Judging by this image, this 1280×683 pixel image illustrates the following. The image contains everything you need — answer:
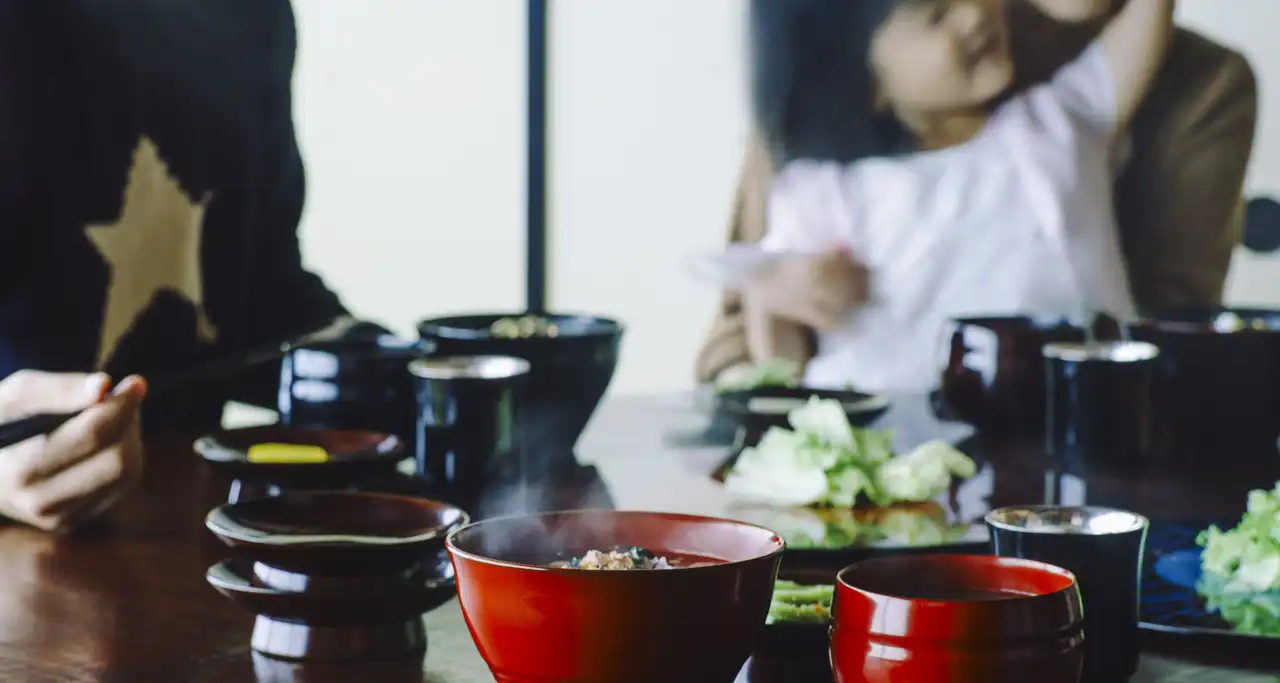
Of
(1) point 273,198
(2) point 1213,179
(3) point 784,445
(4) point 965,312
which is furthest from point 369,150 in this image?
(3) point 784,445

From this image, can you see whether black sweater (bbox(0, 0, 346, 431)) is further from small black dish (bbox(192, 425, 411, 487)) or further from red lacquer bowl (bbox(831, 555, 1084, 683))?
red lacquer bowl (bbox(831, 555, 1084, 683))

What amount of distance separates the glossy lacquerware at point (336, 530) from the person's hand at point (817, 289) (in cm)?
194

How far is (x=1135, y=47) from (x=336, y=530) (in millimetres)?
2113

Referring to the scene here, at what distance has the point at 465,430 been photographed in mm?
1182

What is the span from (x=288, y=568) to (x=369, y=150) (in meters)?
2.28

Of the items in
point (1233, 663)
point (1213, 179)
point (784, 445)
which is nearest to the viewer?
point (1233, 663)

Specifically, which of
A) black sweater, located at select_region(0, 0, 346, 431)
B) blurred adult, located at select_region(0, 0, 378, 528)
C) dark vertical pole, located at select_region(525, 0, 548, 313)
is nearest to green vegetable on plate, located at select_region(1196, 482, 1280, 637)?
blurred adult, located at select_region(0, 0, 378, 528)

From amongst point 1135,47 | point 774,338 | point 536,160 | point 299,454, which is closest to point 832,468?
point 299,454

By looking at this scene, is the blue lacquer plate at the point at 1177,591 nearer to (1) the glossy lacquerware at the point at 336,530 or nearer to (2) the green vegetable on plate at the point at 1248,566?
(2) the green vegetable on plate at the point at 1248,566

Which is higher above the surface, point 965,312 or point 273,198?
point 273,198

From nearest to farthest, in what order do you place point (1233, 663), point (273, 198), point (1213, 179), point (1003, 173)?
1. point (1233, 663)
2. point (273, 198)
3. point (1213, 179)
4. point (1003, 173)

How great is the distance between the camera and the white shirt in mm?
2529

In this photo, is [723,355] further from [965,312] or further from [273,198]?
[273,198]

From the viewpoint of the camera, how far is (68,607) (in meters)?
0.89
